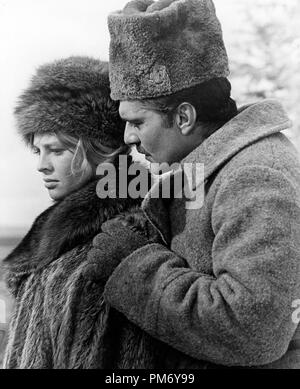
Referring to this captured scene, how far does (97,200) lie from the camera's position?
146 cm

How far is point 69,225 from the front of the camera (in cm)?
145

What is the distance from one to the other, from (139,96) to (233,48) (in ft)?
1.42

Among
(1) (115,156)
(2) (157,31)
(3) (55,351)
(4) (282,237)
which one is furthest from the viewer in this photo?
(1) (115,156)

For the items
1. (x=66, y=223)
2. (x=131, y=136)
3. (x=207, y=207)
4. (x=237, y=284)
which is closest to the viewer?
(x=237, y=284)

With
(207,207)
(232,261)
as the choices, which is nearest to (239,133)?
(207,207)

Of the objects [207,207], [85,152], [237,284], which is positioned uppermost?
[85,152]

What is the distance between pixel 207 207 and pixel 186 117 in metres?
0.21

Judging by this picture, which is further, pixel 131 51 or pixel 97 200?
pixel 97 200

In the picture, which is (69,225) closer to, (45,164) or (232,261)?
(45,164)

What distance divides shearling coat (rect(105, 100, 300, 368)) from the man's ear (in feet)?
0.16

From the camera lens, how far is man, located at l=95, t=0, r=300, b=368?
1087 mm

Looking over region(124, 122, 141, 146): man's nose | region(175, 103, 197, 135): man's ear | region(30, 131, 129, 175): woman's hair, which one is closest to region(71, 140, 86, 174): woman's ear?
region(30, 131, 129, 175): woman's hair
